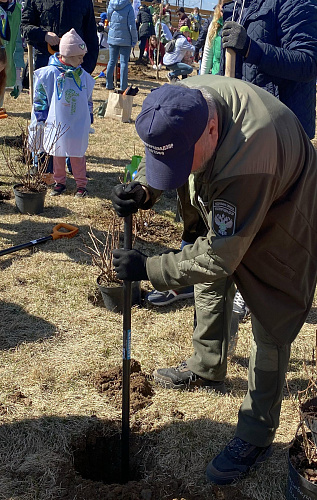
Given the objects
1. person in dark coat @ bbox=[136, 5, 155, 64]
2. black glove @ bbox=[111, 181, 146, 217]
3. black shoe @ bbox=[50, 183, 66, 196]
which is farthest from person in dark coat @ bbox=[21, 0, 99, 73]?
person in dark coat @ bbox=[136, 5, 155, 64]

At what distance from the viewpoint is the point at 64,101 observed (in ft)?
18.8

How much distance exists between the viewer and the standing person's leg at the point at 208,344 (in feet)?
9.59

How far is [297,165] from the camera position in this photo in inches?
86.1

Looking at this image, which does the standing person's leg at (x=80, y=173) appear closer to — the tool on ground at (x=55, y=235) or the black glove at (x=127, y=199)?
the tool on ground at (x=55, y=235)

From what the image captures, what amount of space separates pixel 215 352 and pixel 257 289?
837 mm

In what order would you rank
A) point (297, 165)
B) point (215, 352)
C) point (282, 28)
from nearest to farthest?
point (297, 165)
point (215, 352)
point (282, 28)

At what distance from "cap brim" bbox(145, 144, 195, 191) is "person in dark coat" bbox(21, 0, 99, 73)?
15.4 feet

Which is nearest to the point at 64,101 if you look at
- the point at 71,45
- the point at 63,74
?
the point at 63,74

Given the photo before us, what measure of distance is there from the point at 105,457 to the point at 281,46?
111 inches

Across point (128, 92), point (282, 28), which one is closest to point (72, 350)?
point (282, 28)

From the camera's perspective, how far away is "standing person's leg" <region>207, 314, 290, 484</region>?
252 cm

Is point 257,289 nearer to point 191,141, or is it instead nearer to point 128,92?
point 191,141

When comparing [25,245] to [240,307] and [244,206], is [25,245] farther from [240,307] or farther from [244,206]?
[244,206]

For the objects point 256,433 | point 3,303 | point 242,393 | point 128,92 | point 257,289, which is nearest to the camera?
point 257,289
